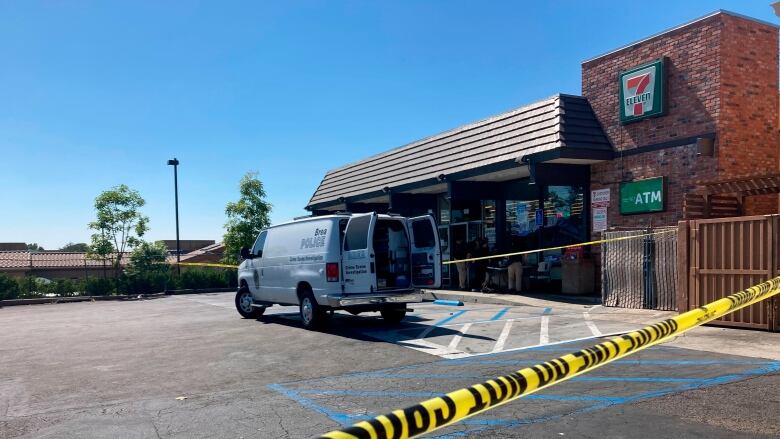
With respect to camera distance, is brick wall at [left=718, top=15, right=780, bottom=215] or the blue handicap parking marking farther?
brick wall at [left=718, top=15, right=780, bottom=215]

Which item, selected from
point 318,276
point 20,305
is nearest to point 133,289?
point 20,305

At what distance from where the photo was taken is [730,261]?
9555mm

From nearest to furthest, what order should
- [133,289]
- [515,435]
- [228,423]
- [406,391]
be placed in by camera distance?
[515,435]
[228,423]
[406,391]
[133,289]

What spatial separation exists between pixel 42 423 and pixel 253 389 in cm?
211

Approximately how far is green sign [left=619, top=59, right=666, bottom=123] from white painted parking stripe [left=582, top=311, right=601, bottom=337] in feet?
18.0

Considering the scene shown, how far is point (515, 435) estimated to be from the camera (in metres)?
4.73

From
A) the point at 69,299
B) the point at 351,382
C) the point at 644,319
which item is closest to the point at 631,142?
the point at 644,319

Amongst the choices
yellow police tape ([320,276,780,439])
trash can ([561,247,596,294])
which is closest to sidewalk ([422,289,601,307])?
trash can ([561,247,596,294])

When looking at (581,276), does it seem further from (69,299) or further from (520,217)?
(69,299)

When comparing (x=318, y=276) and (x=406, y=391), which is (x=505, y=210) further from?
(x=406, y=391)

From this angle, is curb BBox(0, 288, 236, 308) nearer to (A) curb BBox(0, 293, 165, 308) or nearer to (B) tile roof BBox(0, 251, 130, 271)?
(A) curb BBox(0, 293, 165, 308)

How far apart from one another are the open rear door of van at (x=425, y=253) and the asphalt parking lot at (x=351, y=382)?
0.91 m

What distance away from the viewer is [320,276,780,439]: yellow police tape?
2.27 m

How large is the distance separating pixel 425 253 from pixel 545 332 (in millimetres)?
2803
